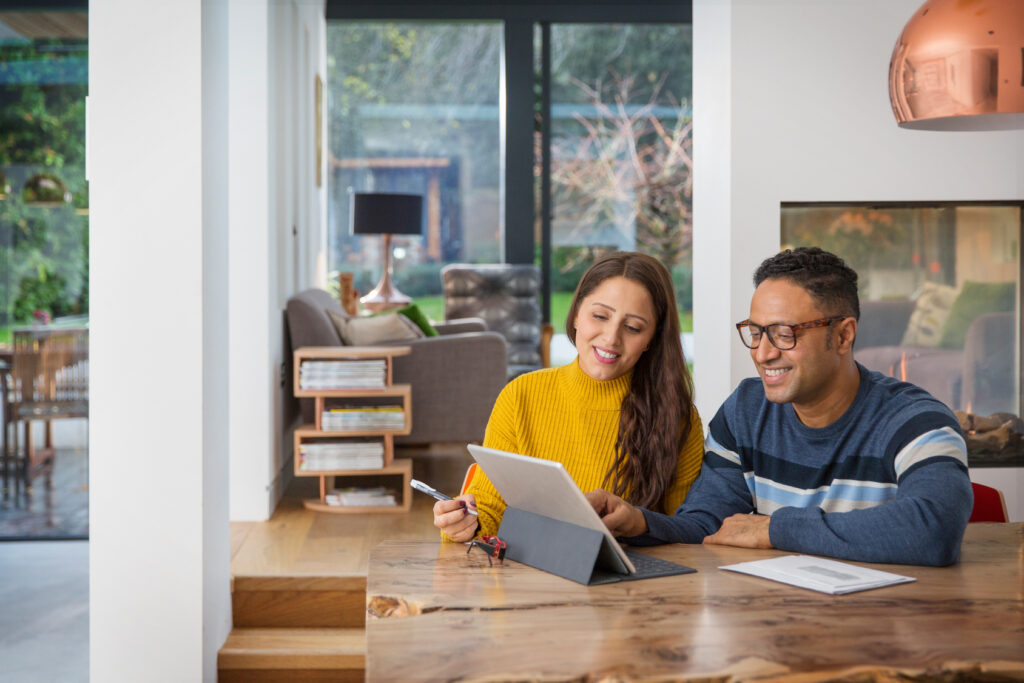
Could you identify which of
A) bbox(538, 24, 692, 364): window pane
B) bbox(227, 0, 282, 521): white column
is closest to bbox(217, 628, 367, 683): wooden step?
bbox(227, 0, 282, 521): white column

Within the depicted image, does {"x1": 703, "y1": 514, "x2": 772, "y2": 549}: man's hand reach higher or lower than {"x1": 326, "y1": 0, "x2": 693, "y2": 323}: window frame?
lower

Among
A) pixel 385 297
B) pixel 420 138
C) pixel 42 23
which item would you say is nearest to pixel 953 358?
pixel 385 297

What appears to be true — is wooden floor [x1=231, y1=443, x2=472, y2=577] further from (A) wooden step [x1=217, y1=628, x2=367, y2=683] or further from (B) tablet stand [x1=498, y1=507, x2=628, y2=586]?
(B) tablet stand [x1=498, y1=507, x2=628, y2=586]

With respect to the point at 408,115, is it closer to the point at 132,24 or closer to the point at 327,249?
the point at 327,249

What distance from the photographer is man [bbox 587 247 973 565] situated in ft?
5.83

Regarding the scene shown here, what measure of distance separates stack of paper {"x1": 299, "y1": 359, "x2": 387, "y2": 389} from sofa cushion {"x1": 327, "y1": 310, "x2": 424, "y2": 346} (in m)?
0.40

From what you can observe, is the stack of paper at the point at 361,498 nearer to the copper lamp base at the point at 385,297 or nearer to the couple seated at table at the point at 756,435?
the copper lamp base at the point at 385,297

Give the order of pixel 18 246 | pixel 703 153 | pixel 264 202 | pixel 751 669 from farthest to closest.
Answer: pixel 18 246 → pixel 264 202 → pixel 703 153 → pixel 751 669

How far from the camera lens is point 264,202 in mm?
4402

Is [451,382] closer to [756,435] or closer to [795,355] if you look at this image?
[756,435]

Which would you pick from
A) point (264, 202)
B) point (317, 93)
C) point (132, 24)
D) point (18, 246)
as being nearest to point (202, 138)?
point (132, 24)

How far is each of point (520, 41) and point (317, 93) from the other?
1661mm

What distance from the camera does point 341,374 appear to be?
14.9 feet

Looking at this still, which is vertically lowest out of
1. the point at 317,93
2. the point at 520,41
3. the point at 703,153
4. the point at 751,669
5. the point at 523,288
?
the point at 751,669
